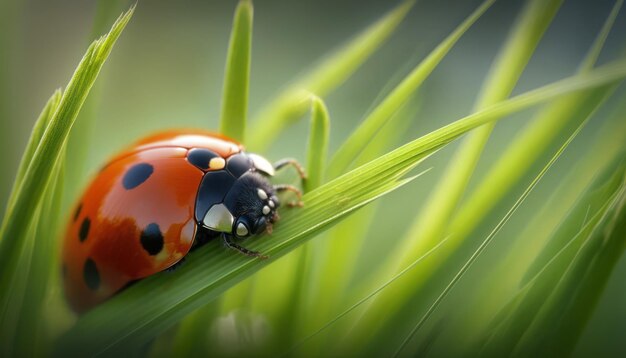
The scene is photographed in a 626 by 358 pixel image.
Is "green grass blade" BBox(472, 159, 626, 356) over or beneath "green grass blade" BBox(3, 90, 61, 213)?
over

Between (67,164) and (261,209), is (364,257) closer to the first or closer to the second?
(261,209)

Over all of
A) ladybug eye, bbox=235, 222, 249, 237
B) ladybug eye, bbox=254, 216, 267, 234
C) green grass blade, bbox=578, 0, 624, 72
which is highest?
green grass blade, bbox=578, 0, 624, 72

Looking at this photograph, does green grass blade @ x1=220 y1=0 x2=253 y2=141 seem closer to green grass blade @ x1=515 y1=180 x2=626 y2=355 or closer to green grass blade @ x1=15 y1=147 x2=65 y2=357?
green grass blade @ x1=15 y1=147 x2=65 y2=357

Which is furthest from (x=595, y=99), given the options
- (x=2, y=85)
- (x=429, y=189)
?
(x=2, y=85)

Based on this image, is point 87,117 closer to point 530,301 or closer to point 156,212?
point 156,212

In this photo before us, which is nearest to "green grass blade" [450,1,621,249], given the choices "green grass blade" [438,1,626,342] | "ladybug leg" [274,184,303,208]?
"green grass blade" [438,1,626,342]
